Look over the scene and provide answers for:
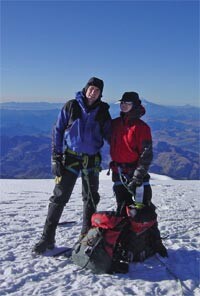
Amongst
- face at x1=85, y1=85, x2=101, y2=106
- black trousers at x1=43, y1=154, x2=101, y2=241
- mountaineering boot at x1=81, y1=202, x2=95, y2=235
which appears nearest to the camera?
face at x1=85, y1=85, x2=101, y2=106

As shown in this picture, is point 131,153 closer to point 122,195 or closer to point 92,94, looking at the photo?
point 122,195

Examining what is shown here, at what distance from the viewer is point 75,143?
20.5ft

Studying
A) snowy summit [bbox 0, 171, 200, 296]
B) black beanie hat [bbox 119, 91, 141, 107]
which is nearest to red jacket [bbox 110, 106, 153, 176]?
black beanie hat [bbox 119, 91, 141, 107]

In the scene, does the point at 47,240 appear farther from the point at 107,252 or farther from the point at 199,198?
the point at 199,198

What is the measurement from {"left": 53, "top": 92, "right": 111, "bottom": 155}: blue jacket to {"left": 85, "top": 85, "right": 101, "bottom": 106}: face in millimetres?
83

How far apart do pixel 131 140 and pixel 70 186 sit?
4.20 feet

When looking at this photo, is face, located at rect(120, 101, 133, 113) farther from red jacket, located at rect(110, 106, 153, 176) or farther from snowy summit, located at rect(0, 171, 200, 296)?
snowy summit, located at rect(0, 171, 200, 296)

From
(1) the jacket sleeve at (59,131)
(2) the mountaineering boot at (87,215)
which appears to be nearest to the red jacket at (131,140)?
(1) the jacket sleeve at (59,131)

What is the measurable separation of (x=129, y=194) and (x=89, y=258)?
135 cm

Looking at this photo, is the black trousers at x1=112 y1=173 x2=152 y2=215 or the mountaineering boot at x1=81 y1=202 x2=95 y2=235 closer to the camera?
the black trousers at x1=112 y1=173 x2=152 y2=215

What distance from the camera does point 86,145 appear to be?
630cm

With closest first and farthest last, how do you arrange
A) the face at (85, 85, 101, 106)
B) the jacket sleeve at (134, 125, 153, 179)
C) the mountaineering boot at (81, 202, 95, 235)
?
the jacket sleeve at (134, 125, 153, 179) → the face at (85, 85, 101, 106) → the mountaineering boot at (81, 202, 95, 235)

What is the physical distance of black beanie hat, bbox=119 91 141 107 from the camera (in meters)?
6.21

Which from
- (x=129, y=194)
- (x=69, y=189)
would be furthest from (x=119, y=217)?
(x=69, y=189)
